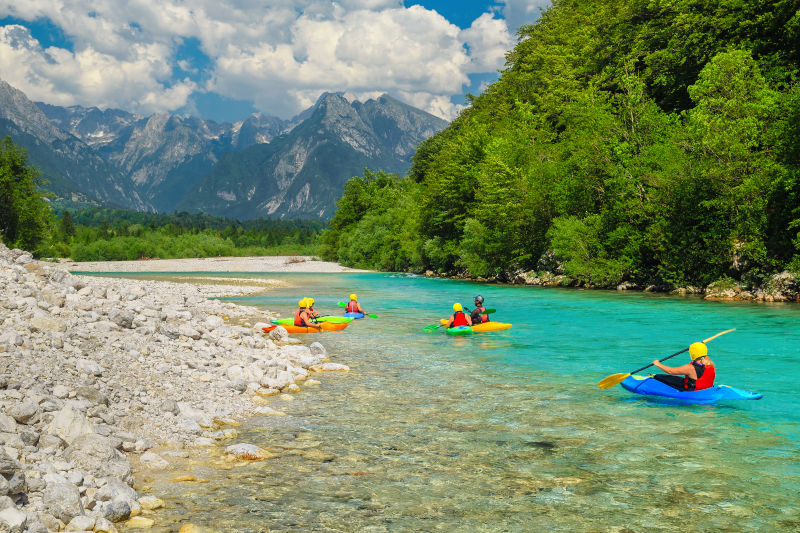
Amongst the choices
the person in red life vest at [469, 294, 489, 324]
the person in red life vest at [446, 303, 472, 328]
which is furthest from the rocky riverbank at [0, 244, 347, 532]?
the person in red life vest at [469, 294, 489, 324]

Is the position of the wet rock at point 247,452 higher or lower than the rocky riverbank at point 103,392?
lower

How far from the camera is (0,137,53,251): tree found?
57.5m

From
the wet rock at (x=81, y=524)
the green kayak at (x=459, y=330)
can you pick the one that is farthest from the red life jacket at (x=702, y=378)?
the wet rock at (x=81, y=524)

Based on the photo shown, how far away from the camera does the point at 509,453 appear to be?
842cm

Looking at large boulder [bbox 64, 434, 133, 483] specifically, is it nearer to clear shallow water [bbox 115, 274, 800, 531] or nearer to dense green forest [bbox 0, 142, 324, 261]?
clear shallow water [bbox 115, 274, 800, 531]

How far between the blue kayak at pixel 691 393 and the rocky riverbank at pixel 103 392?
7.85m

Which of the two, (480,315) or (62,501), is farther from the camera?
(480,315)

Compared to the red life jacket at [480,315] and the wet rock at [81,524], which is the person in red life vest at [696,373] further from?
the wet rock at [81,524]

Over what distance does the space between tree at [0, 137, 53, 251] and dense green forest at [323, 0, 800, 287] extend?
45633mm

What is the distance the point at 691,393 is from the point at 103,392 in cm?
1154

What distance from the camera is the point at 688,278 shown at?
1425 inches

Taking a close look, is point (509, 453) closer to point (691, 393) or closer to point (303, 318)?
point (691, 393)

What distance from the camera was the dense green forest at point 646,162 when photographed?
30.6 meters

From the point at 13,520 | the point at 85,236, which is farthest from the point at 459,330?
the point at 85,236
